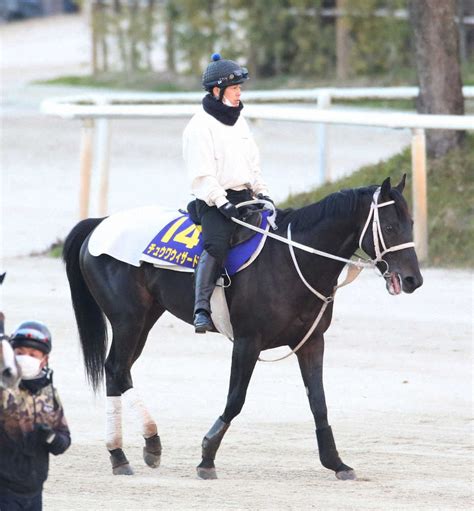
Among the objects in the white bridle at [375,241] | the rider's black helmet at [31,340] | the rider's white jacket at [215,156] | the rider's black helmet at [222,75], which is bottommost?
the white bridle at [375,241]

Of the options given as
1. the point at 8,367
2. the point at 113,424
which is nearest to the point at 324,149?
the point at 113,424

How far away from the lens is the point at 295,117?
14.0 m

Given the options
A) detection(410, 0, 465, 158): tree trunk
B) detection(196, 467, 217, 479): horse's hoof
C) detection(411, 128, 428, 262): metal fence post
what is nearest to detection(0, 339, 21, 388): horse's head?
detection(196, 467, 217, 479): horse's hoof

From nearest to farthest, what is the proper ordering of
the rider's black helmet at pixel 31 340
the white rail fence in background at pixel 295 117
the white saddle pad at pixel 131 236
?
1. the rider's black helmet at pixel 31 340
2. the white saddle pad at pixel 131 236
3. the white rail fence in background at pixel 295 117

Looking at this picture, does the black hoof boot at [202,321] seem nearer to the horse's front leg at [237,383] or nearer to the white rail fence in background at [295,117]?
the horse's front leg at [237,383]

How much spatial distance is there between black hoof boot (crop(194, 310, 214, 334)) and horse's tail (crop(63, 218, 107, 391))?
893mm

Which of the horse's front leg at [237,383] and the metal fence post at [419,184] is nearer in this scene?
the horse's front leg at [237,383]

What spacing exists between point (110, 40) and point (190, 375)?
22.4 metres

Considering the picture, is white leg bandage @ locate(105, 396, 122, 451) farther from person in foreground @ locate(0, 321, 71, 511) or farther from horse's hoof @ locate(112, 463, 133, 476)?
person in foreground @ locate(0, 321, 71, 511)

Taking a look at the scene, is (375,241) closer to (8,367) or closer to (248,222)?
(248,222)

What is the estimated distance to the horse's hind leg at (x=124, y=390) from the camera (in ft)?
26.5

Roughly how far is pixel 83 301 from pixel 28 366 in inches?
127

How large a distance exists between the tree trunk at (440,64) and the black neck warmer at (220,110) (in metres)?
7.23

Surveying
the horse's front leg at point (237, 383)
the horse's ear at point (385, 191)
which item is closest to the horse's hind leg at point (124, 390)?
the horse's front leg at point (237, 383)
